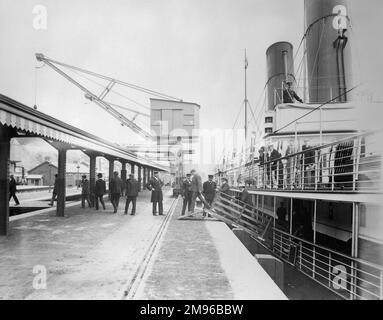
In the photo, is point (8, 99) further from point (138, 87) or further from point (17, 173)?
point (17, 173)

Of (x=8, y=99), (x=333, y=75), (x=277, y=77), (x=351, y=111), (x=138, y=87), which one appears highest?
(x=138, y=87)

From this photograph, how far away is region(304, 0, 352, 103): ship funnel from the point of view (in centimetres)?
1356

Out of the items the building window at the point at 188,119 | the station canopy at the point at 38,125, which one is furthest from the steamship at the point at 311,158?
the building window at the point at 188,119

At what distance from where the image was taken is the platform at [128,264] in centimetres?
396

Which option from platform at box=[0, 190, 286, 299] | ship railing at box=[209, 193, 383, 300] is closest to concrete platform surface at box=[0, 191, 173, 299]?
platform at box=[0, 190, 286, 299]

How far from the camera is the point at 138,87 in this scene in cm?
3766

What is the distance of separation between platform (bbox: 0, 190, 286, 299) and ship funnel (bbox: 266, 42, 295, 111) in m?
12.6

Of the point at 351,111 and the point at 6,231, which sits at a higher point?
the point at 351,111

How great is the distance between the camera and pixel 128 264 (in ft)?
17.2

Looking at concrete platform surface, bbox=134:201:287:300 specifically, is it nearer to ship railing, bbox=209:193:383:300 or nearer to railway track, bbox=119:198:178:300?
railway track, bbox=119:198:178:300

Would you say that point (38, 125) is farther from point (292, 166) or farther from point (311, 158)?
point (311, 158)

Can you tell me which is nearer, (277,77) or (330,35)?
(330,35)
